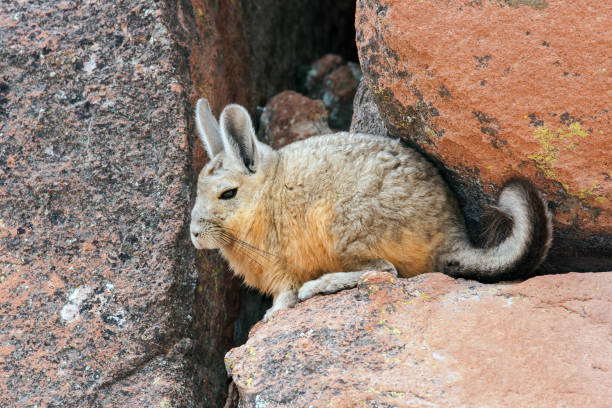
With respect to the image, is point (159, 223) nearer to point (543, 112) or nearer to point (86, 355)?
point (86, 355)

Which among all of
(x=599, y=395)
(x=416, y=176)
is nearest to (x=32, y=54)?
(x=416, y=176)

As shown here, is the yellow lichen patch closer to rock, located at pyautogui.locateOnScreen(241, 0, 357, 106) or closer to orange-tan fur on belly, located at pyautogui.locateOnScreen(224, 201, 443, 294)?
orange-tan fur on belly, located at pyautogui.locateOnScreen(224, 201, 443, 294)

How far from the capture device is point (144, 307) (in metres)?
3.62

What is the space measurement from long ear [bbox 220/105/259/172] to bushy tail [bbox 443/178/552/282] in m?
1.29

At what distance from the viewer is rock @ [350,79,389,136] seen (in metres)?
4.46

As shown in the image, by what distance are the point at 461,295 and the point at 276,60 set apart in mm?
3734

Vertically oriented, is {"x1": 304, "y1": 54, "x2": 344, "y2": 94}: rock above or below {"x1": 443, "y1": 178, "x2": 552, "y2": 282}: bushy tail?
above

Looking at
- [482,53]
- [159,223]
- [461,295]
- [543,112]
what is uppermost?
[482,53]

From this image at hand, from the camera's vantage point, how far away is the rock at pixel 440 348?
101 inches

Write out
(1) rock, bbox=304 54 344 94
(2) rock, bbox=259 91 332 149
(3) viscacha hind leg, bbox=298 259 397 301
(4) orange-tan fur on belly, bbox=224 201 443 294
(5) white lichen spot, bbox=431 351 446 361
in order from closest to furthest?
(5) white lichen spot, bbox=431 351 446 361, (3) viscacha hind leg, bbox=298 259 397 301, (4) orange-tan fur on belly, bbox=224 201 443 294, (2) rock, bbox=259 91 332 149, (1) rock, bbox=304 54 344 94

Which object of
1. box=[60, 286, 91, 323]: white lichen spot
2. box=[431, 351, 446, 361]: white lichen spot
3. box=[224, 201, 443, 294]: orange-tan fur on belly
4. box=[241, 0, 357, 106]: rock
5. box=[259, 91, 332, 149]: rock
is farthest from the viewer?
box=[241, 0, 357, 106]: rock

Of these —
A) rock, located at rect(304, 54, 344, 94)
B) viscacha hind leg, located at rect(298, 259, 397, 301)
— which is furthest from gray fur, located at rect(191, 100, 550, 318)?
rock, located at rect(304, 54, 344, 94)

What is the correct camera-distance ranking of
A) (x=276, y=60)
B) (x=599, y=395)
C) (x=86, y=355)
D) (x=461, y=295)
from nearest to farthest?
(x=599, y=395)
(x=461, y=295)
(x=86, y=355)
(x=276, y=60)

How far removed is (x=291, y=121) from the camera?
17.6 ft
